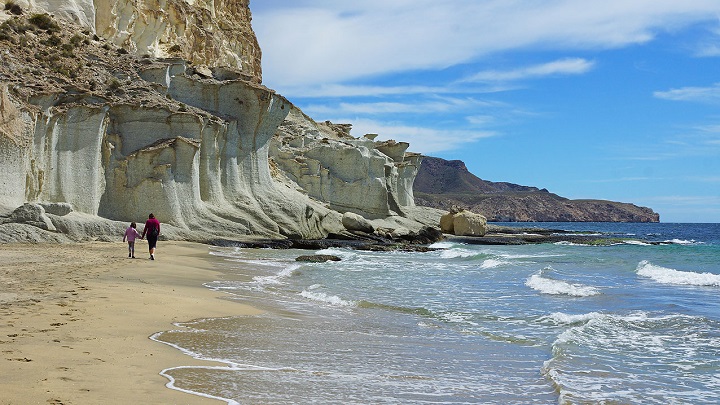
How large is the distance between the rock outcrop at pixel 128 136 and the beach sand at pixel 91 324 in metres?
8.55

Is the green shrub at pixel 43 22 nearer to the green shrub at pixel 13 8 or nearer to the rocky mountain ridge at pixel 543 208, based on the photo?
the green shrub at pixel 13 8

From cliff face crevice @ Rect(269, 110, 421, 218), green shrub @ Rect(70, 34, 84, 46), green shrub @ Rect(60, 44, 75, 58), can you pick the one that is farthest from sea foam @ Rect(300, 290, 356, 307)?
cliff face crevice @ Rect(269, 110, 421, 218)

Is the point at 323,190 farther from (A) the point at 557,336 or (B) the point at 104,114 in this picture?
(A) the point at 557,336

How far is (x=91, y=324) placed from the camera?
7836 mm

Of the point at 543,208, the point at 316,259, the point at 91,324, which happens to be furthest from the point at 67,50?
the point at 543,208

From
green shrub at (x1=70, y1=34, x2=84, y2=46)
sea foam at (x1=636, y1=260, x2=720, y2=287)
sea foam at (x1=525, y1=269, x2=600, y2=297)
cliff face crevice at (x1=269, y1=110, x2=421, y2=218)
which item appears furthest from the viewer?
cliff face crevice at (x1=269, y1=110, x2=421, y2=218)

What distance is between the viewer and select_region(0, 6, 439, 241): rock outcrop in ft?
77.4

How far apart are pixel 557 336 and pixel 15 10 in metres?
29.0

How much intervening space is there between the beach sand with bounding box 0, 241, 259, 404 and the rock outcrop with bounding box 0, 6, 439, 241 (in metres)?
8.55

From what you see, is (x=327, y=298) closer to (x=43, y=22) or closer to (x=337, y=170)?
(x=43, y=22)

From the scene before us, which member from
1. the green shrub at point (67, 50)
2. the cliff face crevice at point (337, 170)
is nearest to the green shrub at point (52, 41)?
the green shrub at point (67, 50)

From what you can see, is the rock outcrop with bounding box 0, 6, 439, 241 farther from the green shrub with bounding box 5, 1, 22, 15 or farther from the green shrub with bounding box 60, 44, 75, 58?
the green shrub with bounding box 5, 1, 22, 15

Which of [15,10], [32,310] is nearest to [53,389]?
[32,310]

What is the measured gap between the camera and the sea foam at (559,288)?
16.3 m
